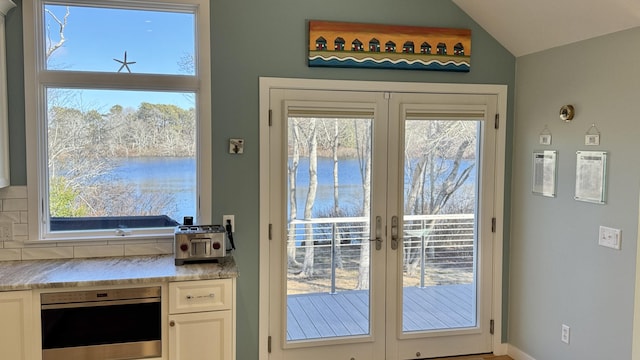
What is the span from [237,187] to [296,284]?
824mm

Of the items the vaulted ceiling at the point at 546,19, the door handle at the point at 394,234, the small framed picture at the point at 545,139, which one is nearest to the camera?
the vaulted ceiling at the point at 546,19

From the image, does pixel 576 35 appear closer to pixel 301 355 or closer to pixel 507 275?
pixel 507 275

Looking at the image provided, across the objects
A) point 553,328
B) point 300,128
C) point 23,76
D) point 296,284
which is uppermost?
point 23,76

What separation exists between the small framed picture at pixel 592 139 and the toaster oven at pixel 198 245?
2.34 meters

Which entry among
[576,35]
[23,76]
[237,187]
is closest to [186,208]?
[237,187]

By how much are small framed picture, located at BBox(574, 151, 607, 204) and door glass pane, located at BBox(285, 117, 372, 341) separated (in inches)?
54.2

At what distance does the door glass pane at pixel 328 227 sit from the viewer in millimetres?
3543

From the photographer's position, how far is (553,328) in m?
3.47

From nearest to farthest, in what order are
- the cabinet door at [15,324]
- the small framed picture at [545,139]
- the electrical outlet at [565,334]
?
1. the cabinet door at [15,324]
2. the electrical outlet at [565,334]
3. the small framed picture at [545,139]

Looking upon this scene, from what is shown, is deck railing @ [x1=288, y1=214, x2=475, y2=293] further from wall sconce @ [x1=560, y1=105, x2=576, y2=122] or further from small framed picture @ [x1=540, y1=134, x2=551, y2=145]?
wall sconce @ [x1=560, y1=105, x2=576, y2=122]

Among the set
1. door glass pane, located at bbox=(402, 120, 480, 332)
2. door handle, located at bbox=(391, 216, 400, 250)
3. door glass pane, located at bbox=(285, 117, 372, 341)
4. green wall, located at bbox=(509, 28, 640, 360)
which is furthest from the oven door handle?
green wall, located at bbox=(509, 28, 640, 360)

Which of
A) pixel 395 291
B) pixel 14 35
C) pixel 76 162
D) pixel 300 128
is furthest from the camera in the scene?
pixel 395 291

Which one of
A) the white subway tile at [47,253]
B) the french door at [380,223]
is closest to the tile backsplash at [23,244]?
the white subway tile at [47,253]

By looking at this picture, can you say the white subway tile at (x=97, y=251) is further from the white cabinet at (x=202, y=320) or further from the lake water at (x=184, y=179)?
the white cabinet at (x=202, y=320)
